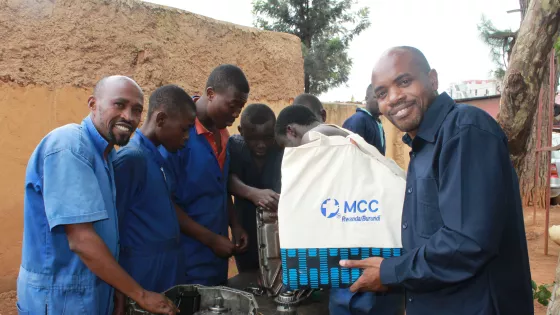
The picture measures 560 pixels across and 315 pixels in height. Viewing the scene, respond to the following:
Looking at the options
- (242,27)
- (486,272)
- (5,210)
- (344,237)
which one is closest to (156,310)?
(344,237)

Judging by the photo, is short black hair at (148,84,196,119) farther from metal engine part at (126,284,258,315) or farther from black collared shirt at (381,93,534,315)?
black collared shirt at (381,93,534,315)

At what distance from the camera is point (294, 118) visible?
2803mm

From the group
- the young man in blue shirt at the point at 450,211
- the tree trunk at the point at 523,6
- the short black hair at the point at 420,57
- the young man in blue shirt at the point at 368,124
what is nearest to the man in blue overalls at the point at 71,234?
the young man in blue shirt at the point at 450,211

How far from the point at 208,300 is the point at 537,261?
237 inches

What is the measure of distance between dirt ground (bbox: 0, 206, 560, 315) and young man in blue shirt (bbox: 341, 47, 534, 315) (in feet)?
10.6

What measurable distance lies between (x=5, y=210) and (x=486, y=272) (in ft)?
11.9

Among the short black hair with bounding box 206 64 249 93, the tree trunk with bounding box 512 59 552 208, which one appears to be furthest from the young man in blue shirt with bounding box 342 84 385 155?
the tree trunk with bounding box 512 59 552 208

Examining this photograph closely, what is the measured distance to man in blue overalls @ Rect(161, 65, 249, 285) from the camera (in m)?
2.69

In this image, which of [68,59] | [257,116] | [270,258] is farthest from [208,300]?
[68,59]

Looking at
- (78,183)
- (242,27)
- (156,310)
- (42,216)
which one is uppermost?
(242,27)

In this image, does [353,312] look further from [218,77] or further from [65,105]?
[65,105]

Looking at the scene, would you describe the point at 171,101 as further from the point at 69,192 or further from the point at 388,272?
the point at 388,272

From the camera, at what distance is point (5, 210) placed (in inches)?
146

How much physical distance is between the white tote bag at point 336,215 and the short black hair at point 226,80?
1.26 meters
